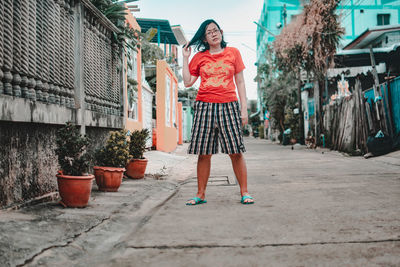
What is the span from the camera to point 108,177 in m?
4.42

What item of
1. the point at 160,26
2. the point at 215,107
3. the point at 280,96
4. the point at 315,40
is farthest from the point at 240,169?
the point at 280,96

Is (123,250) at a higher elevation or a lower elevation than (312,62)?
lower

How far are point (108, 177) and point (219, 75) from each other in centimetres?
179

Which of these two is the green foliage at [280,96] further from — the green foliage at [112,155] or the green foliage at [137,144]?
the green foliage at [112,155]

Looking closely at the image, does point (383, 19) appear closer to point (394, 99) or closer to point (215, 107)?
point (394, 99)

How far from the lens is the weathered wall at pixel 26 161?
3.01 meters

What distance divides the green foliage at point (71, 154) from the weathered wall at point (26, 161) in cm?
25

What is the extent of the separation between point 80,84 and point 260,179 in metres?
3.00

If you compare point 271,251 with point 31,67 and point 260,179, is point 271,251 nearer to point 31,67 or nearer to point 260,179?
point 31,67

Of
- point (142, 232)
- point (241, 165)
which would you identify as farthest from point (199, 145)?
point (142, 232)

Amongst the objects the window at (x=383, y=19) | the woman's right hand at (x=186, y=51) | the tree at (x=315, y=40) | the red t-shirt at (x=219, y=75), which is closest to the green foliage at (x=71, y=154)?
the red t-shirt at (x=219, y=75)

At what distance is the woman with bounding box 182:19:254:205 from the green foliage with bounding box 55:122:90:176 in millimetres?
1083

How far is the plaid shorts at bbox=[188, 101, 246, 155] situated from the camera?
3.85m

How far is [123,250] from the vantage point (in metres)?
2.33
